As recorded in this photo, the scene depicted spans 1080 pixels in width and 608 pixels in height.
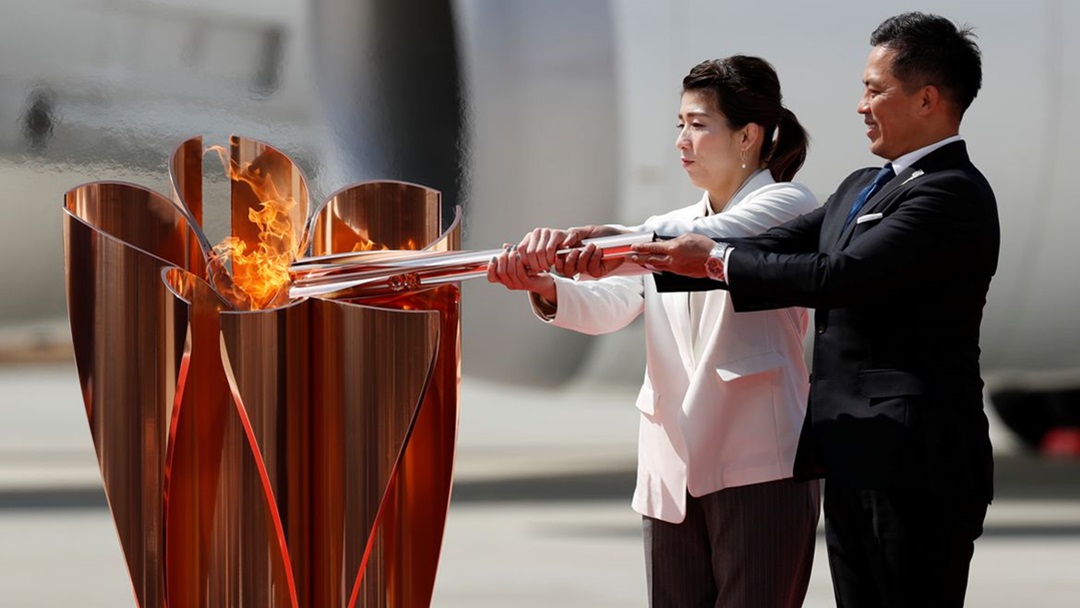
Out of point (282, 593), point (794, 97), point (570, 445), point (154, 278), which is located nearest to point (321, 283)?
point (154, 278)

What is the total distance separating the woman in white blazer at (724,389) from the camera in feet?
5.61

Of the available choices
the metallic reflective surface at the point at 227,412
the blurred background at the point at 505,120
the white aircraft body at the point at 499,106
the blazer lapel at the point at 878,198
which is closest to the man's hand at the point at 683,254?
the blazer lapel at the point at 878,198

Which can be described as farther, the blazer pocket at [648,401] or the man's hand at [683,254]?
the blazer pocket at [648,401]

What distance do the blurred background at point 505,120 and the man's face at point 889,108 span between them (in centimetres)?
245

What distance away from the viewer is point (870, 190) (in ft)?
5.25

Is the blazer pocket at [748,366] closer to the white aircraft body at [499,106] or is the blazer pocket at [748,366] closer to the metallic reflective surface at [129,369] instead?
the metallic reflective surface at [129,369]

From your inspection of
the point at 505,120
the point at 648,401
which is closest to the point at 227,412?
the point at 648,401

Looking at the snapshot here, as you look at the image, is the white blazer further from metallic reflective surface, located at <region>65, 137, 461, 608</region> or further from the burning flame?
the burning flame

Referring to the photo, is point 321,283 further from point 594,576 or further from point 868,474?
point 594,576

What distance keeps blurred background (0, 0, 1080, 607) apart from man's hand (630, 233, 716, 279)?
2.36 meters

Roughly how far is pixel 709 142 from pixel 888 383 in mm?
391

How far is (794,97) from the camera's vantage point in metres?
4.07

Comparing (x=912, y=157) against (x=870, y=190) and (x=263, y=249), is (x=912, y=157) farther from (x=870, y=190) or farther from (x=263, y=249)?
(x=263, y=249)

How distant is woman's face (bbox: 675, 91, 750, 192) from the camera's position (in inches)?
69.6
